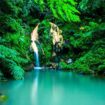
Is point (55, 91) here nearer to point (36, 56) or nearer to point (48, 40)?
point (36, 56)

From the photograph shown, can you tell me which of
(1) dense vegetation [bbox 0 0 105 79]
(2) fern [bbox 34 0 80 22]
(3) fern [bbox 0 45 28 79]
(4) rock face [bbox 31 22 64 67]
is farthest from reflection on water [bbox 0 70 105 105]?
(2) fern [bbox 34 0 80 22]

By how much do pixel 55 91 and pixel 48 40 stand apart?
6.97 metres

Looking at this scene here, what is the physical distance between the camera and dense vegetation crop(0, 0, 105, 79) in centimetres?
866

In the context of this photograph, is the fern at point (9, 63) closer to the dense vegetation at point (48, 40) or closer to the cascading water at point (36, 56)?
the dense vegetation at point (48, 40)

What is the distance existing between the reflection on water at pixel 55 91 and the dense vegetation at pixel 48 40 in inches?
29.4

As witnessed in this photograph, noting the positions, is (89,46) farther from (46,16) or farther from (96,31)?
(46,16)

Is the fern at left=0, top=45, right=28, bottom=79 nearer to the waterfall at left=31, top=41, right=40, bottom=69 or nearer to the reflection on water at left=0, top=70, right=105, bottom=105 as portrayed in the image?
the reflection on water at left=0, top=70, right=105, bottom=105

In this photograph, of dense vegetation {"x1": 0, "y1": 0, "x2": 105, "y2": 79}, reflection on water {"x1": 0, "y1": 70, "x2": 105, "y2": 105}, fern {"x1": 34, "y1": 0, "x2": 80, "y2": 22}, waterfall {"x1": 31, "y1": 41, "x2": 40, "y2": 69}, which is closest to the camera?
fern {"x1": 34, "y1": 0, "x2": 80, "y2": 22}

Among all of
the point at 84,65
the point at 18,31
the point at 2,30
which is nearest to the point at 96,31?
the point at 84,65

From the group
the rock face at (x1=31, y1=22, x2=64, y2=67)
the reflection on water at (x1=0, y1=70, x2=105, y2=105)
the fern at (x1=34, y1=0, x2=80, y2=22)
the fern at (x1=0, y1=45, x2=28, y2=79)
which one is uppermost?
the rock face at (x1=31, y1=22, x2=64, y2=67)

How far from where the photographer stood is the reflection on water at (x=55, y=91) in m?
6.02

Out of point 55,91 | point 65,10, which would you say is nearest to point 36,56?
point 55,91

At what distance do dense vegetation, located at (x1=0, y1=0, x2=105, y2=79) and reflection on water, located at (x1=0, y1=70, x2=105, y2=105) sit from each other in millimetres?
746

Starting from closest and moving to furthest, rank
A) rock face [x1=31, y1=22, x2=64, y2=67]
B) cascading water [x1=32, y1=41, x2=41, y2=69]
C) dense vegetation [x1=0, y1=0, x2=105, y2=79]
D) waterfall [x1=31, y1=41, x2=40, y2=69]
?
dense vegetation [x1=0, y1=0, x2=105, y2=79] → cascading water [x1=32, y1=41, x2=41, y2=69] → waterfall [x1=31, y1=41, x2=40, y2=69] → rock face [x1=31, y1=22, x2=64, y2=67]
